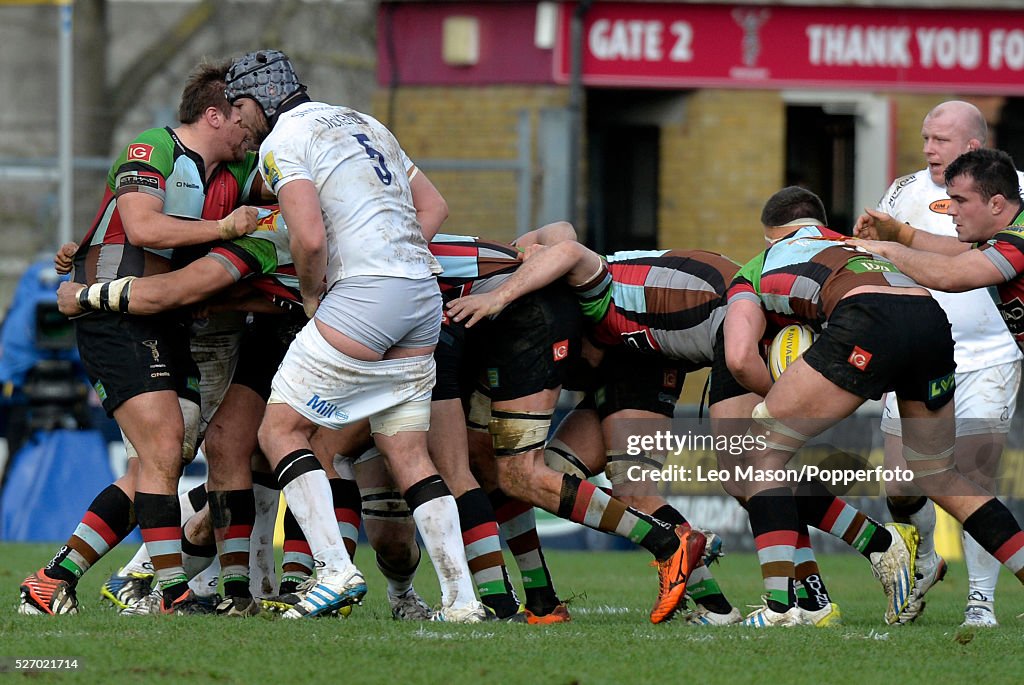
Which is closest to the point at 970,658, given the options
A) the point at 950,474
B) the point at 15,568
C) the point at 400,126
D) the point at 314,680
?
the point at 950,474

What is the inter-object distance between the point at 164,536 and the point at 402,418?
3.41ft

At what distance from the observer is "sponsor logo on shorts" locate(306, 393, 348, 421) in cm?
604

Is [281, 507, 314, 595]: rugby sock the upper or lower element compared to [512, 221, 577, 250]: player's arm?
lower

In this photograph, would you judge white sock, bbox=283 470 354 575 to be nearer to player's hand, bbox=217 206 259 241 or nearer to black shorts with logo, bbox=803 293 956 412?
player's hand, bbox=217 206 259 241

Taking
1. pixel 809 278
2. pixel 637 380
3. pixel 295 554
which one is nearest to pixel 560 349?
pixel 637 380

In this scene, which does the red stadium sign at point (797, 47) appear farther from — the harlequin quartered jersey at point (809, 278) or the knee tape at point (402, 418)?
the knee tape at point (402, 418)

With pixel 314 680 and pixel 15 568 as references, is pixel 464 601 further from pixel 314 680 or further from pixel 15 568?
pixel 15 568

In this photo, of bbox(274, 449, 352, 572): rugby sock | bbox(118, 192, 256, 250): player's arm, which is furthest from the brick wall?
bbox(274, 449, 352, 572): rugby sock

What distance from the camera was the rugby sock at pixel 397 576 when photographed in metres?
6.96

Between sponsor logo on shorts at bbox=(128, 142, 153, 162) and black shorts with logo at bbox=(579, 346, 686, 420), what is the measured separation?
7.19 ft

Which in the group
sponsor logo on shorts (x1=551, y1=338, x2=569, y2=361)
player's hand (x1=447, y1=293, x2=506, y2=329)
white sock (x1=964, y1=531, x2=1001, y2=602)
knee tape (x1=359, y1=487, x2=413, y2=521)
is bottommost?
white sock (x1=964, y1=531, x2=1001, y2=602)

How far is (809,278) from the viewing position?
6.53m

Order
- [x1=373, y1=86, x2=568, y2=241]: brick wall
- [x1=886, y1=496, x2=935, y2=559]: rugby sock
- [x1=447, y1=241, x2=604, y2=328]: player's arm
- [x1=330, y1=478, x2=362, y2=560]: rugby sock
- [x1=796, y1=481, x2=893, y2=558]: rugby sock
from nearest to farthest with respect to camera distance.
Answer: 1. [x1=447, y1=241, x2=604, y2=328]: player's arm
2. [x1=330, y1=478, x2=362, y2=560]: rugby sock
3. [x1=796, y1=481, x2=893, y2=558]: rugby sock
4. [x1=886, y1=496, x2=935, y2=559]: rugby sock
5. [x1=373, y1=86, x2=568, y2=241]: brick wall

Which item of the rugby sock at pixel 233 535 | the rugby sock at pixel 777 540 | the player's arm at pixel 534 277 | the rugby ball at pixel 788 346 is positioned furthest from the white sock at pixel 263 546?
the rugby ball at pixel 788 346
